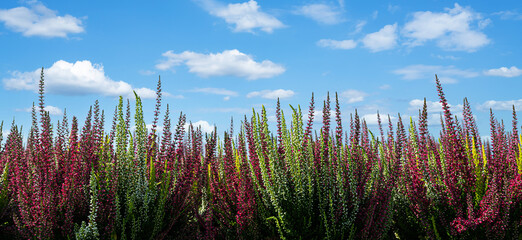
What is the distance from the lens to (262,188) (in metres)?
2.96

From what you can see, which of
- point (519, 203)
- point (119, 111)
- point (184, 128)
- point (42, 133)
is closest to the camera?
point (119, 111)

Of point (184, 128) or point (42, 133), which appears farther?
point (184, 128)

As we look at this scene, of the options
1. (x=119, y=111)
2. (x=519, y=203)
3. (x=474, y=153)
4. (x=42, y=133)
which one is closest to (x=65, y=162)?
(x=42, y=133)

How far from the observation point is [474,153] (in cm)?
393

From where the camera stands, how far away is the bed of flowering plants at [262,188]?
2861 mm

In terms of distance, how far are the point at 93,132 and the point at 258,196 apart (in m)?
1.92

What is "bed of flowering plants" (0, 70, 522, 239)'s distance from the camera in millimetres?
2861

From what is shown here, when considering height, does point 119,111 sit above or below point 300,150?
above

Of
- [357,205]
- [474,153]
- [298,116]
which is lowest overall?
[357,205]

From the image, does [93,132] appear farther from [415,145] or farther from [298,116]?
[415,145]

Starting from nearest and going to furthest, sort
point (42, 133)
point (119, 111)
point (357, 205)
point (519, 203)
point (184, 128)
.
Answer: point (357, 205)
point (119, 111)
point (42, 133)
point (519, 203)
point (184, 128)

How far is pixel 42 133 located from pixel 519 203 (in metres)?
4.70

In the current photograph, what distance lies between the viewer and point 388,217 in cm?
312

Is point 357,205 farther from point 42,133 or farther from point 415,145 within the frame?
point 42,133
